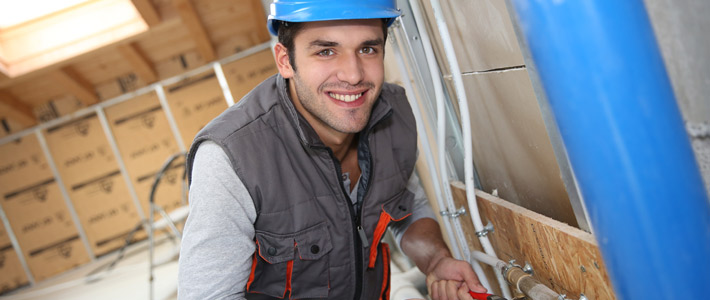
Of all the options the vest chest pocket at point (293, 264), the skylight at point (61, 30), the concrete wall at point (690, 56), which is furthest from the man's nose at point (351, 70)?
the skylight at point (61, 30)

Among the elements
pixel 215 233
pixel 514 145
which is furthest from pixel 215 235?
pixel 514 145

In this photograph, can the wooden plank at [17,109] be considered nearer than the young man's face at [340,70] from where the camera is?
No

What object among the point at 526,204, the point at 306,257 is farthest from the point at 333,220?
the point at 526,204

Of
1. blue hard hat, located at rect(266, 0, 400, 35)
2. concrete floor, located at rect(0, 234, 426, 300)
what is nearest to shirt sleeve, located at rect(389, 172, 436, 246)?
blue hard hat, located at rect(266, 0, 400, 35)

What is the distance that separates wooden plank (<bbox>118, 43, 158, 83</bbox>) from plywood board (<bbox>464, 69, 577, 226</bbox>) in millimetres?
3797

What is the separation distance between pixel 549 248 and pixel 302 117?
61cm

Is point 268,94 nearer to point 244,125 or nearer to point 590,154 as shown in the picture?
point 244,125

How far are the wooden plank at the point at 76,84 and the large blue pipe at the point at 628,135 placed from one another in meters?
4.85

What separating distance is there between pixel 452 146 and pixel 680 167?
0.99m

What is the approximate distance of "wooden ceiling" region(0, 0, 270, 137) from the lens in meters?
4.19

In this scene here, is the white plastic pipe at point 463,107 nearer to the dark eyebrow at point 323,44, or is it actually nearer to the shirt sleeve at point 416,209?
the dark eyebrow at point 323,44

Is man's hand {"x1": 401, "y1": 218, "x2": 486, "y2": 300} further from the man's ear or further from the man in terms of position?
the man's ear

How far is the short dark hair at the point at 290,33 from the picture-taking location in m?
1.24

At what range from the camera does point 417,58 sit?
1411mm
